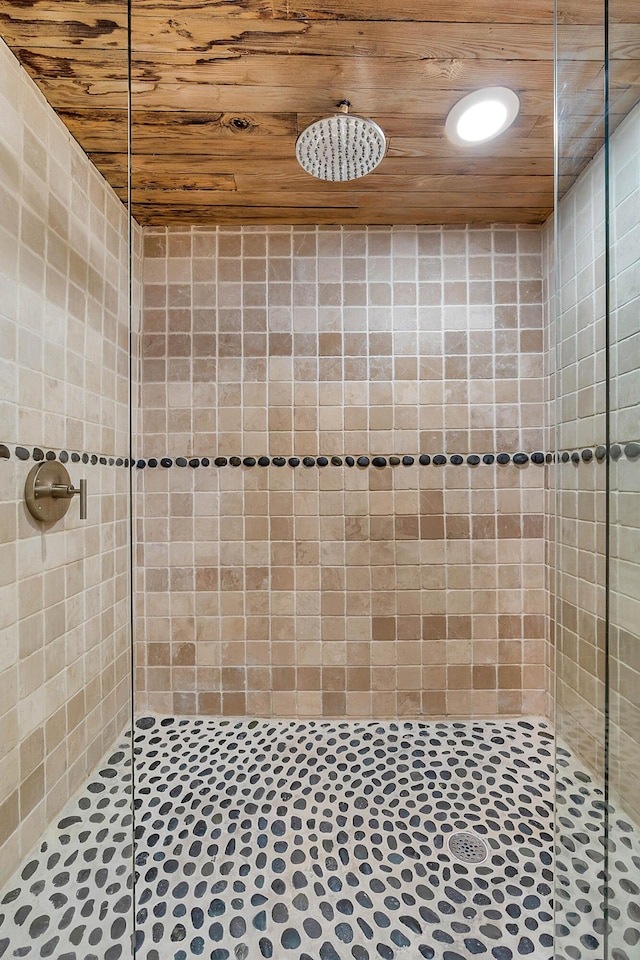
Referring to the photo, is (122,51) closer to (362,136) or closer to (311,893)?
(362,136)

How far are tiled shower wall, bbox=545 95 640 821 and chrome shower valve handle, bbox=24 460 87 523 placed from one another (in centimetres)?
97

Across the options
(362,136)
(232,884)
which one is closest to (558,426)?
(362,136)

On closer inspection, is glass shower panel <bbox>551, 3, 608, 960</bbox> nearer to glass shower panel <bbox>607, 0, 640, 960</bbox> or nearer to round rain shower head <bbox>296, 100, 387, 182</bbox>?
glass shower panel <bbox>607, 0, 640, 960</bbox>

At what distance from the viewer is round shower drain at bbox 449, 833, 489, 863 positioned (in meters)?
0.98

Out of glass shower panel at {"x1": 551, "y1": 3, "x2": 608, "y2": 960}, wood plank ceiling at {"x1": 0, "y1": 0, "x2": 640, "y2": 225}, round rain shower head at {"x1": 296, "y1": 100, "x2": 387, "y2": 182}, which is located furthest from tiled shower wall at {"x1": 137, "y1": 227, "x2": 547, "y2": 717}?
glass shower panel at {"x1": 551, "y1": 3, "x2": 608, "y2": 960}

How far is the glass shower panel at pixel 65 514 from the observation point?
804 millimetres

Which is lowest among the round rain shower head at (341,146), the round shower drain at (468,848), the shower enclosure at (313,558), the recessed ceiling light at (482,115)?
the round shower drain at (468,848)

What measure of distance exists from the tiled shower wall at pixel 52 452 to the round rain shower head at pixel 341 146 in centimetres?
50

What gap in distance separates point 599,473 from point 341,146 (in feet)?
3.31

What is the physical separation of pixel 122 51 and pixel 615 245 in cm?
93

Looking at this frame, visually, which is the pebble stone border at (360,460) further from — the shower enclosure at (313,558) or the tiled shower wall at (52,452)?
the tiled shower wall at (52,452)

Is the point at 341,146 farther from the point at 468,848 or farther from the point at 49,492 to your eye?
the point at 468,848

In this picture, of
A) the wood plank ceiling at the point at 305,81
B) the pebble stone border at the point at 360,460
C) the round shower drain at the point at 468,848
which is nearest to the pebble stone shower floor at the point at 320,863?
the round shower drain at the point at 468,848

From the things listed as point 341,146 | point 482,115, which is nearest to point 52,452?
point 341,146
